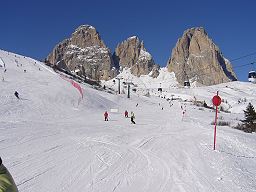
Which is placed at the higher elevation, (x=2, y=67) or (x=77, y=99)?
(x=2, y=67)

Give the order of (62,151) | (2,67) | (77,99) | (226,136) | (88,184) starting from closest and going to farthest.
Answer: (88,184), (62,151), (226,136), (77,99), (2,67)

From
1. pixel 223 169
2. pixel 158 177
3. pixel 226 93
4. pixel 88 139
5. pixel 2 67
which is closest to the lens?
pixel 158 177

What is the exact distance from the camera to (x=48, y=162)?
12820mm

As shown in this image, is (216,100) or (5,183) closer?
(5,183)

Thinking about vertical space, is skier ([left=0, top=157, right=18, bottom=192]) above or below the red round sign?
below

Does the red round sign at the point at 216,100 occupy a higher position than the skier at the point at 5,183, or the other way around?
the red round sign at the point at 216,100

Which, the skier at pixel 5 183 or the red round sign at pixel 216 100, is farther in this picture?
the red round sign at pixel 216 100

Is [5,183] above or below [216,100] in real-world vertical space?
below

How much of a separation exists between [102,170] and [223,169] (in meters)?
4.06

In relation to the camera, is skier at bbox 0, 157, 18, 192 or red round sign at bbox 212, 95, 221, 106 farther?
red round sign at bbox 212, 95, 221, 106

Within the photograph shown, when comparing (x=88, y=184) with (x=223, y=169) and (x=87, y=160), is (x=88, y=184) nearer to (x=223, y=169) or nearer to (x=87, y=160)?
(x=87, y=160)

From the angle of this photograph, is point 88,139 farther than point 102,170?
Yes

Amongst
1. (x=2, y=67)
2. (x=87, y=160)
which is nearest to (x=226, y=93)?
(x=2, y=67)

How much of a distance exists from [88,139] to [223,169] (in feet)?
28.6
